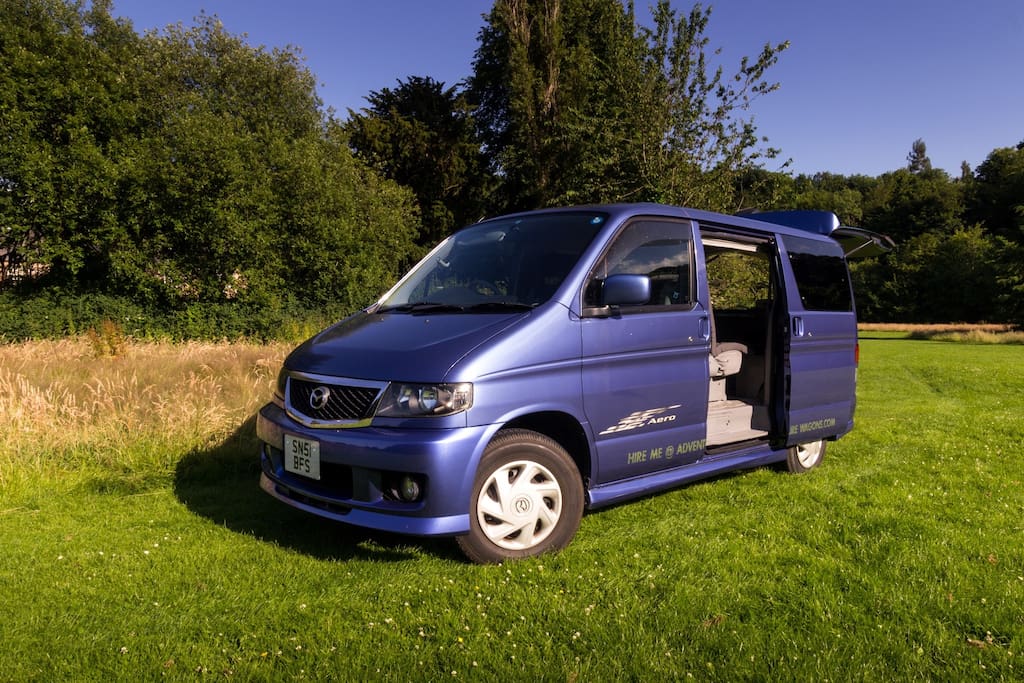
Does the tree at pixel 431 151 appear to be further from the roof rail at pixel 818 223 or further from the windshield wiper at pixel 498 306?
the windshield wiper at pixel 498 306

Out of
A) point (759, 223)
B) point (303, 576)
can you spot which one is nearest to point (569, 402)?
point (303, 576)

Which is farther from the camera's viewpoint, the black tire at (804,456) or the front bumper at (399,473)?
the black tire at (804,456)

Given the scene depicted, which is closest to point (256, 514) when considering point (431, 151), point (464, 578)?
point (464, 578)

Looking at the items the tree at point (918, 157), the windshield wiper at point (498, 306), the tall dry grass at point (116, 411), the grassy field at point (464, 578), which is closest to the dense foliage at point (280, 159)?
the tall dry grass at point (116, 411)

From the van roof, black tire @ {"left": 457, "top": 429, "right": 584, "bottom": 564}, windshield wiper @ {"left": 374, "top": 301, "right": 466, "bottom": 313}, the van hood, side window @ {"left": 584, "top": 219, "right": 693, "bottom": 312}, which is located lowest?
black tire @ {"left": 457, "top": 429, "right": 584, "bottom": 564}

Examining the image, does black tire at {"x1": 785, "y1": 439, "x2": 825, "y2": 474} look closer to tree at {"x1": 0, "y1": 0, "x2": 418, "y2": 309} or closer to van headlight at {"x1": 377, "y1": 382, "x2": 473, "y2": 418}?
van headlight at {"x1": 377, "y1": 382, "x2": 473, "y2": 418}

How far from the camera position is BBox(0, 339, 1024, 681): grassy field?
269 cm

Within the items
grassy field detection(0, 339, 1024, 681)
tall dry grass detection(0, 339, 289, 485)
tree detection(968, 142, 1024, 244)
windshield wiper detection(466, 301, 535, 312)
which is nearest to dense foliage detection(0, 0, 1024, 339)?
Answer: tall dry grass detection(0, 339, 289, 485)

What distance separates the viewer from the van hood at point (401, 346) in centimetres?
340

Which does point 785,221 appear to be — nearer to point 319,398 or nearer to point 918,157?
point 319,398

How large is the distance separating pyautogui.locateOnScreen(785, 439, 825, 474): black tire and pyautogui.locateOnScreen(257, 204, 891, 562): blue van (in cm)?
48

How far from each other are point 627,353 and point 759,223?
2.10 metres

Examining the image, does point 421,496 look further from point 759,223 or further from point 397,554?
point 759,223

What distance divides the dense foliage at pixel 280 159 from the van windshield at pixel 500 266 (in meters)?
14.3
